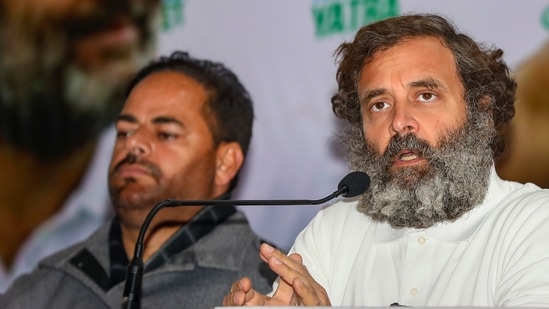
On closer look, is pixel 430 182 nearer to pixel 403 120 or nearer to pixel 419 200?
pixel 419 200

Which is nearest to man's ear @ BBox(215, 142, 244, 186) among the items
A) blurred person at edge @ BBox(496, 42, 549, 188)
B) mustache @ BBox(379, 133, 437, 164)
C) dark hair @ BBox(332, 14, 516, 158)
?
dark hair @ BBox(332, 14, 516, 158)

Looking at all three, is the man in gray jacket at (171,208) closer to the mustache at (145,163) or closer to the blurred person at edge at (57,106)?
the mustache at (145,163)

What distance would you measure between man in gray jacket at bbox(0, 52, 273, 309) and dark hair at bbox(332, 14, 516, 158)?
0.75 m

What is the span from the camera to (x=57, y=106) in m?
4.65

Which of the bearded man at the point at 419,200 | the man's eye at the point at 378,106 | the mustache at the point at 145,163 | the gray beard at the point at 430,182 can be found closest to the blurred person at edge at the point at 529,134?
the bearded man at the point at 419,200

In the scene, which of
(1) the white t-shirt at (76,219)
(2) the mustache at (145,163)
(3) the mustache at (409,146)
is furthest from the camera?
(1) the white t-shirt at (76,219)

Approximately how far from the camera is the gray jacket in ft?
12.7

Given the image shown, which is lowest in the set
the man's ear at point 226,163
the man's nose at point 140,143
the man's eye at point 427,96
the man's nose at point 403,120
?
the man's ear at point 226,163

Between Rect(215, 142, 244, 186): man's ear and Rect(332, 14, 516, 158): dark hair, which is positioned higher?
Rect(332, 14, 516, 158): dark hair

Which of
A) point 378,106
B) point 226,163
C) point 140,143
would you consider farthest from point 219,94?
point 378,106

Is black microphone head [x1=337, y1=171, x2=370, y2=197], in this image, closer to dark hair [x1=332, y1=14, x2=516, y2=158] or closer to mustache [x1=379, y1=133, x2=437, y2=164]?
mustache [x1=379, y1=133, x2=437, y2=164]

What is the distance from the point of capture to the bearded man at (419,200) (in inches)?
115

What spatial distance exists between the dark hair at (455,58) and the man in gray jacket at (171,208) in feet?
2.45

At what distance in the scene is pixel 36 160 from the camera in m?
4.69
